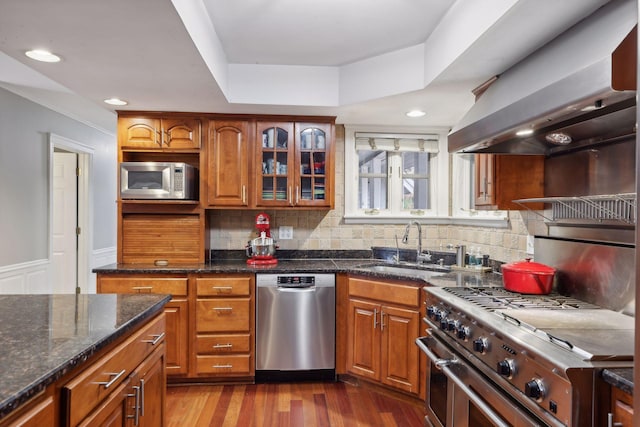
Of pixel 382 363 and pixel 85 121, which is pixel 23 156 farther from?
pixel 382 363

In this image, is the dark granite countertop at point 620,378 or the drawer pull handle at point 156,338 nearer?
the dark granite countertop at point 620,378

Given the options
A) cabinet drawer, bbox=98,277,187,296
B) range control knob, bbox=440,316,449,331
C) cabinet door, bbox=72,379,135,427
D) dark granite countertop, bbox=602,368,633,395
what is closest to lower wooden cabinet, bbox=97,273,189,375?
cabinet drawer, bbox=98,277,187,296

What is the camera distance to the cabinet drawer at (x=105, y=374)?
44.2 inches

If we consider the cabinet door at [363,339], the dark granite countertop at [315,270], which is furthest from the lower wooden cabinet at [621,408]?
the cabinet door at [363,339]

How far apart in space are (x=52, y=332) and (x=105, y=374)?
0.24 metres

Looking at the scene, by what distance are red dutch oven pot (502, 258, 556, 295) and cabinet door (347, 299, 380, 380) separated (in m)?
1.03

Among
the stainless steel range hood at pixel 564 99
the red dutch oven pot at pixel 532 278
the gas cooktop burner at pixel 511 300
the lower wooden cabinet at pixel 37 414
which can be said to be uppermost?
the stainless steel range hood at pixel 564 99

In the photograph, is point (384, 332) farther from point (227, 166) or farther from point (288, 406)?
point (227, 166)

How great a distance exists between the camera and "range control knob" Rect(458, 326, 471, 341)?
1.81 metres

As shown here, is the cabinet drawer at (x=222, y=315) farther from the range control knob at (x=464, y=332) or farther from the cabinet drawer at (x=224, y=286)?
the range control knob at (x=464, y=332)

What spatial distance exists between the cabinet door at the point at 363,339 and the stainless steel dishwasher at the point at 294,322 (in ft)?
0.48

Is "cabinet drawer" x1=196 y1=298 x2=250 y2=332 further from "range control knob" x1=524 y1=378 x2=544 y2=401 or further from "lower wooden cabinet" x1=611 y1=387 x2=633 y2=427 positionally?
"lower wooden cabinet" x1=611 y1=387 x2=633 y2=427

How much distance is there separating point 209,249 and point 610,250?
295 centimetres

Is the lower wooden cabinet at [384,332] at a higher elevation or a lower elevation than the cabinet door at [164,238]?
lower
